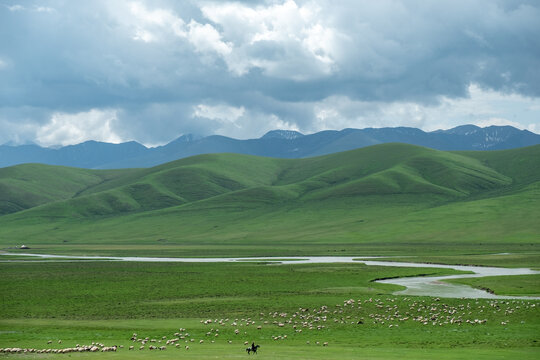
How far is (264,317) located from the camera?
48.2m

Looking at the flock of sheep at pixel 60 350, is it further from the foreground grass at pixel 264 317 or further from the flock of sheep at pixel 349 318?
the foreground grass at pixel 264 317

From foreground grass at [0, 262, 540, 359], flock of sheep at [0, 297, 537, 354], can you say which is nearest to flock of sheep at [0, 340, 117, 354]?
flock of sheep at [0, 297, 537, 354]

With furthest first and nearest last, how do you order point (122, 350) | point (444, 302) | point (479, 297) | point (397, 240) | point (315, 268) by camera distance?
point (397, 240) → point (315, 268) → point (479, 297) → point (444, 302) → point (122, 350)

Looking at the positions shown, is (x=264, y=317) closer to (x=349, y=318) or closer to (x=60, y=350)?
(x=349, y=318)

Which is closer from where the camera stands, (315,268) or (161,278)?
(161,278)

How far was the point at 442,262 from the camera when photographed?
112 m

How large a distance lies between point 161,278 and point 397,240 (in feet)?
403

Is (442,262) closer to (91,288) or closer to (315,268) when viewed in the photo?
(315,268)

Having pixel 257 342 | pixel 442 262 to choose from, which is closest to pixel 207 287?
pixel 257 342

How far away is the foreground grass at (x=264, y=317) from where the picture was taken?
34.8m

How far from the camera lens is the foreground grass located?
34.8 meters

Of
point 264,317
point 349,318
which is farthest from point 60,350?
point 349,318

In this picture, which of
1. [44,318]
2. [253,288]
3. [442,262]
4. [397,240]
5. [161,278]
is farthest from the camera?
[397,240]

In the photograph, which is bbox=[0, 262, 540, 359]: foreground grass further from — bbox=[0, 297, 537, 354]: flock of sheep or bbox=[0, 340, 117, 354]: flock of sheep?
bbox=[0, 340, 117, 354]: flock of sheep
